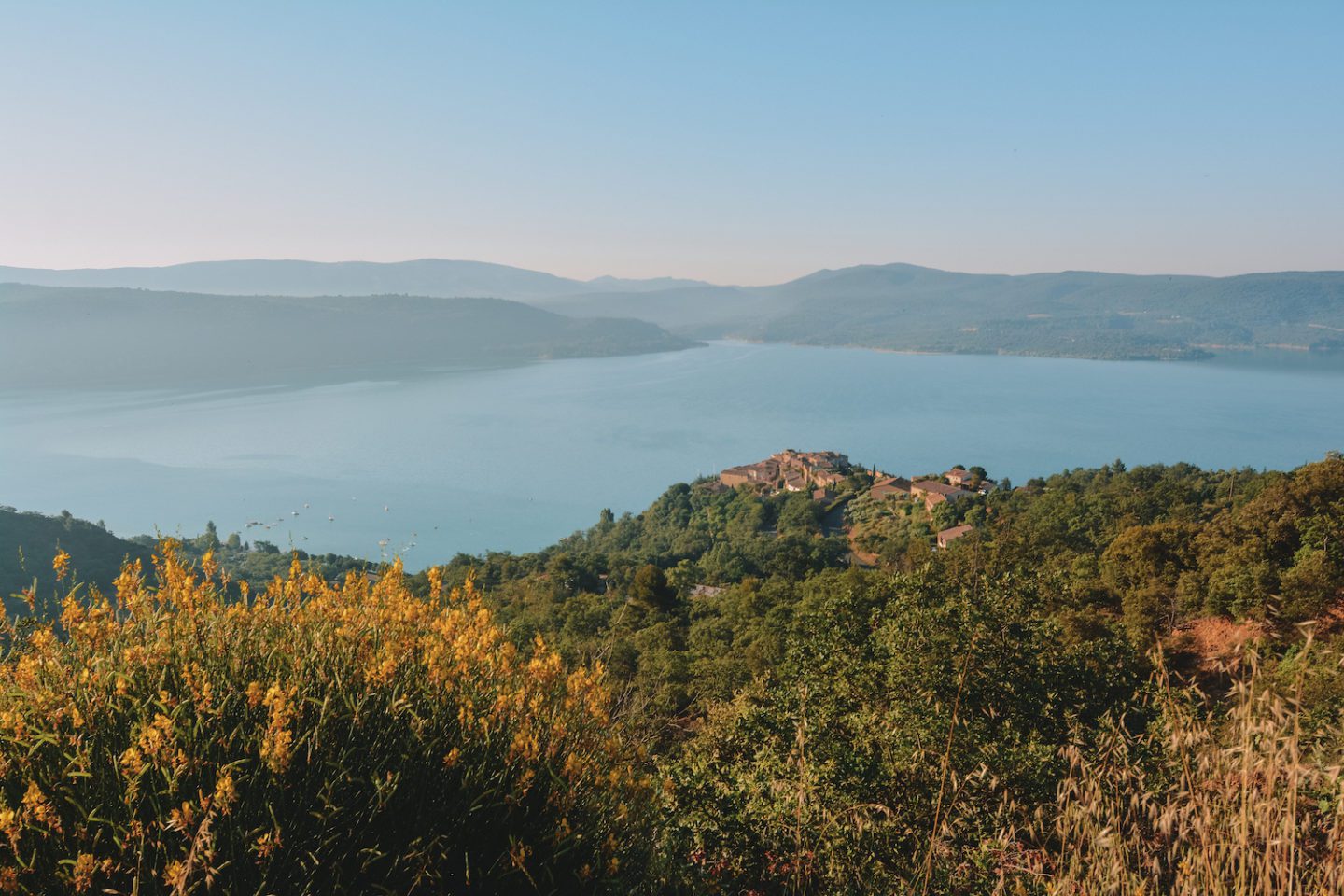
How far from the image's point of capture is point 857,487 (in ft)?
156

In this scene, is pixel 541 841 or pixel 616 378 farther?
pixel 616 378

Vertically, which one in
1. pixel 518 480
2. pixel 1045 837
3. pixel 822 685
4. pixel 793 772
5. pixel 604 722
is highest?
pixel 604 722

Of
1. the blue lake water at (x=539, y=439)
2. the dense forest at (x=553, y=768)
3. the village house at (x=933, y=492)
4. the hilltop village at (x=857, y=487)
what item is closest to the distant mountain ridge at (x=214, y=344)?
the blue lake water at (x=539, y=439)

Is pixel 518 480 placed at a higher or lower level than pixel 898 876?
lower

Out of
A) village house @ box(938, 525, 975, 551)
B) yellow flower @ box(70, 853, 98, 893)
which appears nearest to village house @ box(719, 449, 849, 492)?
village house @ box(938, 525, 975, 551)

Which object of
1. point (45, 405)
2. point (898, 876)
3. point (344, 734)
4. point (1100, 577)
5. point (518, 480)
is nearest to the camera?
point (344, 734)

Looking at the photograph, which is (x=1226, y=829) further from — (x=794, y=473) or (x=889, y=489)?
(x=794, y=473)

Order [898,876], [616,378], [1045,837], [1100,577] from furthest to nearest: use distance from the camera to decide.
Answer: [616,378] < [1100,577] < [898,876] < [1045,837]

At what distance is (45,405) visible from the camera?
11038 centimetres

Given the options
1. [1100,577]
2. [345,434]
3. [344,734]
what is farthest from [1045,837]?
[345,434]

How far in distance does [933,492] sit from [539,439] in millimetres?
57219

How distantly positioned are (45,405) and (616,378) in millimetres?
93010

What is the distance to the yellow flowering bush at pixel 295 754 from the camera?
1.53m

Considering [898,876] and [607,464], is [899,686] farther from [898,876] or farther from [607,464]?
[607,464]
